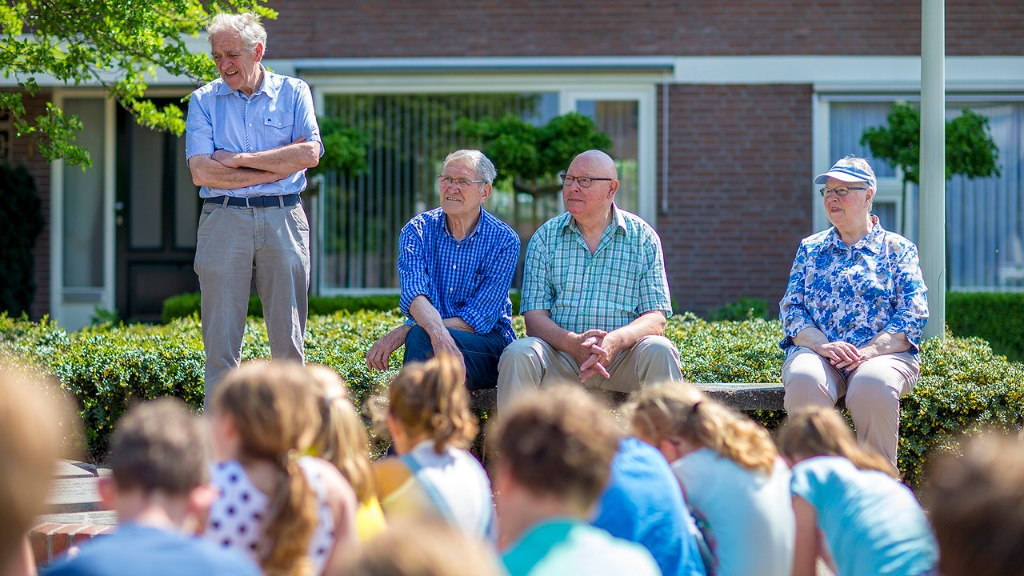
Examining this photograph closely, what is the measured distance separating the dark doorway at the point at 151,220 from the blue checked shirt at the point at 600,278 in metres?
7.02

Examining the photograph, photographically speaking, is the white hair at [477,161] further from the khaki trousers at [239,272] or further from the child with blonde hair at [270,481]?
the child with blonde hair at [270,481]

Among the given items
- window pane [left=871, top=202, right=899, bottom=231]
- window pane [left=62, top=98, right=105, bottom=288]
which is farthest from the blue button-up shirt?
window pane [left=871, top=202, right=899, bottom=231]

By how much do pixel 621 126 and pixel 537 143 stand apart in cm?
136

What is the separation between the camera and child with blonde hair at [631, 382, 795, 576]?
2438mm

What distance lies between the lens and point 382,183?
10227 mm

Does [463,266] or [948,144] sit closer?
[463,266]

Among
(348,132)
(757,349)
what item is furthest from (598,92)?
(757,349)

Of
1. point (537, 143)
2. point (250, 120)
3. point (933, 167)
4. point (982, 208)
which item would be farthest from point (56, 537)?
point (982, 208)

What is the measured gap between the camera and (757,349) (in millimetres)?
5395

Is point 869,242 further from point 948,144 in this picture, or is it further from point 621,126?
point 621,126

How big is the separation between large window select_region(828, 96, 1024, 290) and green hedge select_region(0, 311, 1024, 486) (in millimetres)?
4568

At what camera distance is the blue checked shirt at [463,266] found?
177 inches

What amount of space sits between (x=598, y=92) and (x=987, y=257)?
4403 millimetres

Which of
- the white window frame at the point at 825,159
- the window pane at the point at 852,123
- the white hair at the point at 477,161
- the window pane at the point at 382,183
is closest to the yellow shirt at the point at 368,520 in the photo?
the white hair at the point at 477,161
